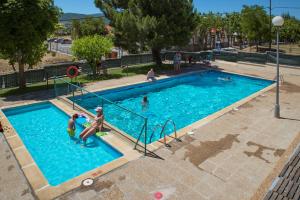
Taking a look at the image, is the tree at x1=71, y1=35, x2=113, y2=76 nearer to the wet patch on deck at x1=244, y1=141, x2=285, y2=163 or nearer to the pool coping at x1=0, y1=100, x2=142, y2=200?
the pool coping at x1=0, y1=100, x2=142, y2=200

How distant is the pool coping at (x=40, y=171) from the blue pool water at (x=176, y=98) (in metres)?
2.12

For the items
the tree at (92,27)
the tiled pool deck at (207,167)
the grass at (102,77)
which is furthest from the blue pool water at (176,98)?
the tree at (92,27)

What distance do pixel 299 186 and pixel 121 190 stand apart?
4.99 m

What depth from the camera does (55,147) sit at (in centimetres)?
1155

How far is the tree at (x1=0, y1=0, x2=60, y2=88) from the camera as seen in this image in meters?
15.6

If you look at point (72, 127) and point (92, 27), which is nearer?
point (72, 127)

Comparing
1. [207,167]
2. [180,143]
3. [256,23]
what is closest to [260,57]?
[256,23]

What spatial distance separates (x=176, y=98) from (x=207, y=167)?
449 inches

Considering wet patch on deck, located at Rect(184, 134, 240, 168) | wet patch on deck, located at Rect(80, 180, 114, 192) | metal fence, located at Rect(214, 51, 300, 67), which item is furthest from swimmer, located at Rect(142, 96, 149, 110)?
metal fence, located at Rect(214, 51, 300, 67)

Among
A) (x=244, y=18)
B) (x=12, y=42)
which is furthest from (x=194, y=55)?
(x=12, y=42)

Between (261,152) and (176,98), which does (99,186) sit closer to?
(261,152)

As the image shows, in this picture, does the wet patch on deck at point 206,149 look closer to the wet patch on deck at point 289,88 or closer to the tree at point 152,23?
the wet patch on deck at point 289,88

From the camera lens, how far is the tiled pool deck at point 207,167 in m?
7.52

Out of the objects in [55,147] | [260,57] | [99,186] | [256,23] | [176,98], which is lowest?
[99,186]
